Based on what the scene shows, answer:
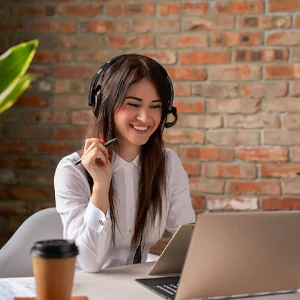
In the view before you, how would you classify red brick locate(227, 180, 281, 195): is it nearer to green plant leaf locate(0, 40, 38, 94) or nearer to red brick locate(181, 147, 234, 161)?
red brick locate(181, 147, 234, 161)

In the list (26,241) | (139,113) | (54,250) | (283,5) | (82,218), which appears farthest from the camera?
(283,5)

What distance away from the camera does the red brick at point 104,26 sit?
2.82 m

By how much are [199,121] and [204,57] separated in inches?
12.2

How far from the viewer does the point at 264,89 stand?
8.98ft

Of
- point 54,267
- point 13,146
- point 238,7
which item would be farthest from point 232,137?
point 54,267

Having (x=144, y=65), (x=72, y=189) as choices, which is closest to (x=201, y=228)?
(x=72, y=189)

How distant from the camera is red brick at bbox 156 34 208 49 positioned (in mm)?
2768

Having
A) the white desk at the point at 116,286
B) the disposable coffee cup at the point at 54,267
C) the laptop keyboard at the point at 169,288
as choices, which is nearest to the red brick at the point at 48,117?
the white desk at the point at 116,286

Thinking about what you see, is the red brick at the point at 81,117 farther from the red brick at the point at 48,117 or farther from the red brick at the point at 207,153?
the red brick at the point at 207,153

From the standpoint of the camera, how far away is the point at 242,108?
2746mm

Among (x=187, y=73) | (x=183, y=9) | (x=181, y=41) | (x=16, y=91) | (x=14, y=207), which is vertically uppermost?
(x=183, y=9)

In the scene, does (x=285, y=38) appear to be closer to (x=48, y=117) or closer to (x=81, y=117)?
(x=81, y=117)

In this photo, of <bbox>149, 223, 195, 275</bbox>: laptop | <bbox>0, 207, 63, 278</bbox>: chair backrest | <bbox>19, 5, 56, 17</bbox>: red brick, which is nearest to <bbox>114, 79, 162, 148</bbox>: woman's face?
<bbox>0, 207, 63, 278</bbox>: chair backrest

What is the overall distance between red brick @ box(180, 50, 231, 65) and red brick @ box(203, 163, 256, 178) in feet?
1.64
